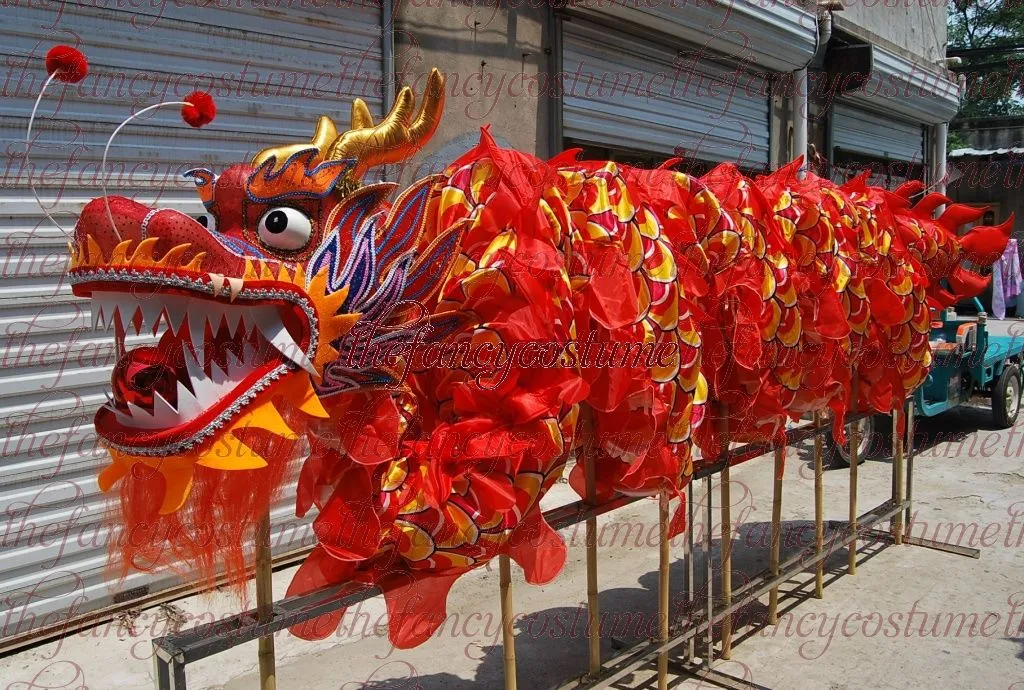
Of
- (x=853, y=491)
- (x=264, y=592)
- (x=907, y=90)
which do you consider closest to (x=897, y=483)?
(x=853, y=491)

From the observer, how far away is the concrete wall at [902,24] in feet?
29.4

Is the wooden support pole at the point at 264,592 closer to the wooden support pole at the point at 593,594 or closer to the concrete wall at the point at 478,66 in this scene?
the wooden support pole at the point at 593,594

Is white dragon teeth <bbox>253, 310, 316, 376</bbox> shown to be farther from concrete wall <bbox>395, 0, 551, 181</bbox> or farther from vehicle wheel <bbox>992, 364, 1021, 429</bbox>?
vehicle wheel <bbox>992, 364, 1021, 429</bbox>

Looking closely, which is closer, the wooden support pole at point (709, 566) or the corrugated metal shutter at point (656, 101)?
the wooden support pole at point (709, 566)

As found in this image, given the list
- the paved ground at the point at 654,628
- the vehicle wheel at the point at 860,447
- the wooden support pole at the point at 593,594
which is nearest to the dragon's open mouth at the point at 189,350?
the wooden support pole at the point at 593,594

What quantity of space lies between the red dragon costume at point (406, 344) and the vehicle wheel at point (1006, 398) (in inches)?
240

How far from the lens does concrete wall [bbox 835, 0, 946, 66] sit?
353 inches

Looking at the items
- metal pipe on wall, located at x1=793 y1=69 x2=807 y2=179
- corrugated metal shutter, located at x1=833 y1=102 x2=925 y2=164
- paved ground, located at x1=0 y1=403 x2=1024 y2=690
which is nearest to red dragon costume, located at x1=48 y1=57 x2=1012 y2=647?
paved ground, located at x1=0 y1=403 x2=1024 y2=690

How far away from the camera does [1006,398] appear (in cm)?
800

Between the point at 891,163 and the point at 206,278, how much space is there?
34.2 feet

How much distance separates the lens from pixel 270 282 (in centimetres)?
168

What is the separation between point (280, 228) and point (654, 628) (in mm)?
2716

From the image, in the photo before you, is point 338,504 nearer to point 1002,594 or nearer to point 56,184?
point 56,184

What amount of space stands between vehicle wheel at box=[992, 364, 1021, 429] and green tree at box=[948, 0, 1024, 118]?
22.0 ft
